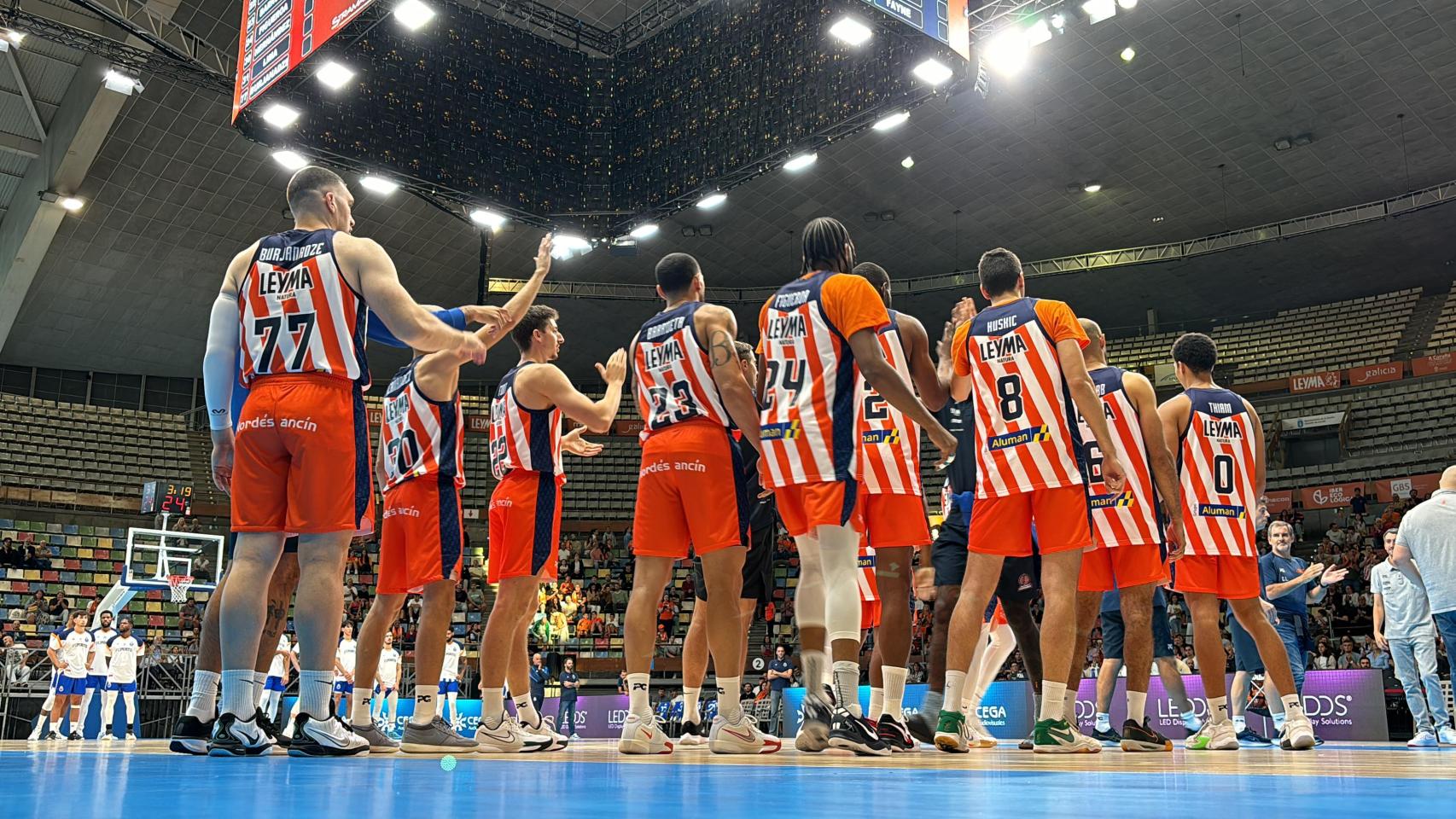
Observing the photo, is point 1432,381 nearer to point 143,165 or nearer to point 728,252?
point 728,252

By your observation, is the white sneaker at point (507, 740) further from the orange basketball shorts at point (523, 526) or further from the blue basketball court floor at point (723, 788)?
the blue basketball court floor at point (723, 788)

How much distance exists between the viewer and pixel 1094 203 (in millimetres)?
22516

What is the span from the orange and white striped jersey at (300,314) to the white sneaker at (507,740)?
1.75 metres

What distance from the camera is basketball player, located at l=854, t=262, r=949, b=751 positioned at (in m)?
4.59

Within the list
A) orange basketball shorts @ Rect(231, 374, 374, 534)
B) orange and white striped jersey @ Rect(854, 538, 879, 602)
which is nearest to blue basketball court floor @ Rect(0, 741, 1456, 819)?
orange basketball shorts @ Rect(231, 374, 374, 534)

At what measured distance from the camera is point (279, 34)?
35.1 feet

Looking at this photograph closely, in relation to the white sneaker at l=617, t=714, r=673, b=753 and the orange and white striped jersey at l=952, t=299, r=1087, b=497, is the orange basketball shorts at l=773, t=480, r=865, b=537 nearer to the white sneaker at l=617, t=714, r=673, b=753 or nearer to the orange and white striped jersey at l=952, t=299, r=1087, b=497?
the orange and white striped jersey at l=952, t=299, r=1087, b=497

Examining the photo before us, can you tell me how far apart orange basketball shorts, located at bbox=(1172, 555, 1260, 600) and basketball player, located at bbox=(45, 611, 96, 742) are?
40.8ft

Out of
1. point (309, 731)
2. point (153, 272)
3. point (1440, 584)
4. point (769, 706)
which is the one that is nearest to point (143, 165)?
point (153, 272)

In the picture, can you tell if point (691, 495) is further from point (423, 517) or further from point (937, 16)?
point (937, 16)

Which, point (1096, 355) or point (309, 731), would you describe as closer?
point (309, 731)

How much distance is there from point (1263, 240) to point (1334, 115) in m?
3.80

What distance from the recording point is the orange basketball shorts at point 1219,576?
554 cm

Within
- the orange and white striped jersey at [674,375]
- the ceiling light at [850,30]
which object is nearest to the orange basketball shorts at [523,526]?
the orange and white striped jersey at [674,375]
